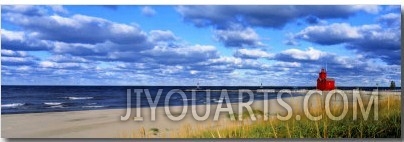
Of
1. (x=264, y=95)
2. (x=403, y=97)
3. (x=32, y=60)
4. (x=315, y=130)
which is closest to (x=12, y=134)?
(x=32, y=60)

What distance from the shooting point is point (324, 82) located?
693 centimetres

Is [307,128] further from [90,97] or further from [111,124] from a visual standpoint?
[90,97]

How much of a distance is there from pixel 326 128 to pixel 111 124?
2.21 metres

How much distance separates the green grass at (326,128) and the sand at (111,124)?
0.60 feet

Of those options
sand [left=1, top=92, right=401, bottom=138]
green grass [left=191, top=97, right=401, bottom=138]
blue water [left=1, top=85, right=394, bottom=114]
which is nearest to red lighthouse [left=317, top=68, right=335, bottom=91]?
sand [left=1, top=92, right=401, bottom=138]

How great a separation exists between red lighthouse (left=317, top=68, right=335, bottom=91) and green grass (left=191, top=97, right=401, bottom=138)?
0.57 metres

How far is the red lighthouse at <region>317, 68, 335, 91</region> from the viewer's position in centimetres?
685

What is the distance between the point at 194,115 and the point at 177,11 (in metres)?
1.09

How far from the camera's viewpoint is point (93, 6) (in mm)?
6250

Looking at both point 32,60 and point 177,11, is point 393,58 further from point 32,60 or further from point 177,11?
point 32,60

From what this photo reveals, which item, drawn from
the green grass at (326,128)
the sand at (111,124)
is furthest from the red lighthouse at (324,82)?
the green grass at (326,128)

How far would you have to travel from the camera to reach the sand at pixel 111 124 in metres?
6.29

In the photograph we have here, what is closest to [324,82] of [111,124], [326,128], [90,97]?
[326,128]

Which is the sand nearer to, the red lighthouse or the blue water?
the blue water
